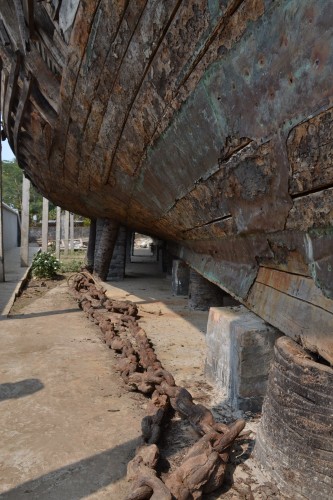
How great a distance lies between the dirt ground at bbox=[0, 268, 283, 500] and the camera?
182 cm

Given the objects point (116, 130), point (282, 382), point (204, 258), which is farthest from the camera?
point (204, 258)

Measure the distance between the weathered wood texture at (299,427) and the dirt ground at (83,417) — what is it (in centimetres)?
12

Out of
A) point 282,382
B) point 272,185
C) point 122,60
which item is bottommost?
point 282,382

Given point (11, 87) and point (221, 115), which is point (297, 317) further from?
point (11, 87)

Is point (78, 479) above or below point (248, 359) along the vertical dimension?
below

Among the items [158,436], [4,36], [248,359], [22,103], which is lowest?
[158,436]

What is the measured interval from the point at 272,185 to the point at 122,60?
1.44 m

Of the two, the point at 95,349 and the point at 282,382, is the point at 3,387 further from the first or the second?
the point at 282,382

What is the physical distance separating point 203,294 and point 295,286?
3576 millimetres

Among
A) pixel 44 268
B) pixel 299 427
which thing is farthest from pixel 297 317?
pixel 44 268

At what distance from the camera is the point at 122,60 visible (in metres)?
2.59

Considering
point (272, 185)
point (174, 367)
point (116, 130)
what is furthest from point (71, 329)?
point (272, 185)

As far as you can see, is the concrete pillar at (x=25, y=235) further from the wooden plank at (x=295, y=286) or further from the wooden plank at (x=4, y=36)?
the wooden plank at (x=295, y=286)

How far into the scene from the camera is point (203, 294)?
5.55 metres
